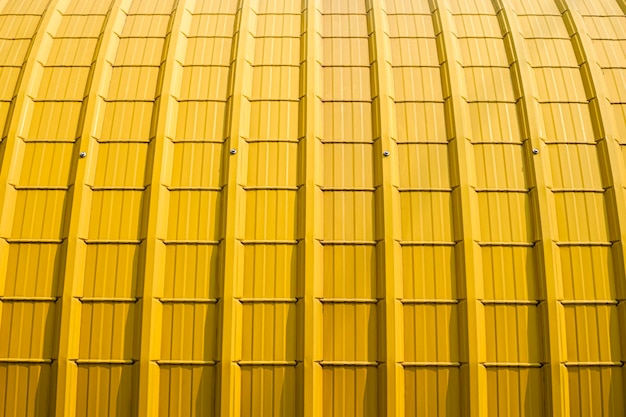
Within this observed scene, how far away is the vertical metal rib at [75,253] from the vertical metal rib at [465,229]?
463 inches

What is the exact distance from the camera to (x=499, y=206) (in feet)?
67.5

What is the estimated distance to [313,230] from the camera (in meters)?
20.0

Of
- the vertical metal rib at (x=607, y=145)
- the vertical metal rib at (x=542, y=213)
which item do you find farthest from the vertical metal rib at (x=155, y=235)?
the vertical metal rib at (x=607, y=145)

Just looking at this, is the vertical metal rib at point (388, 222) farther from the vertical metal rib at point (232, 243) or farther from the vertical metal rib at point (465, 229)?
the vertical metal rib at point (232, 243)

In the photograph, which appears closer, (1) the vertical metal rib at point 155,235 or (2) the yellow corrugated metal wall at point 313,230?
(1) the vertical metal rib at point 155,235

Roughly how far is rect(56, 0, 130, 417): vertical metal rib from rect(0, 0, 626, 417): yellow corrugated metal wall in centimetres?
6

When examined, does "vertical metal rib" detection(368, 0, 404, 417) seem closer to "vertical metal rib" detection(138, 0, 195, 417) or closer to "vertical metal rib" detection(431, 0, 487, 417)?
"vertical metal rib" detection(431, 0, 487, 417)

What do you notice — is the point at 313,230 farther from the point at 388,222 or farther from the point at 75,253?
the point at 75,253

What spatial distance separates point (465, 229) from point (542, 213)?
2.61 metres

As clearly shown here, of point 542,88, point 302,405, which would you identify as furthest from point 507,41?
point 302,405

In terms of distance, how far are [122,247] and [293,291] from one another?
Result: 18.5ft

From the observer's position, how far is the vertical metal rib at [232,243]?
18.7 meters

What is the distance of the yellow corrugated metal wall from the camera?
1888 centimetres

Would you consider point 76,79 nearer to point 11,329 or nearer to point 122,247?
point 122,247
